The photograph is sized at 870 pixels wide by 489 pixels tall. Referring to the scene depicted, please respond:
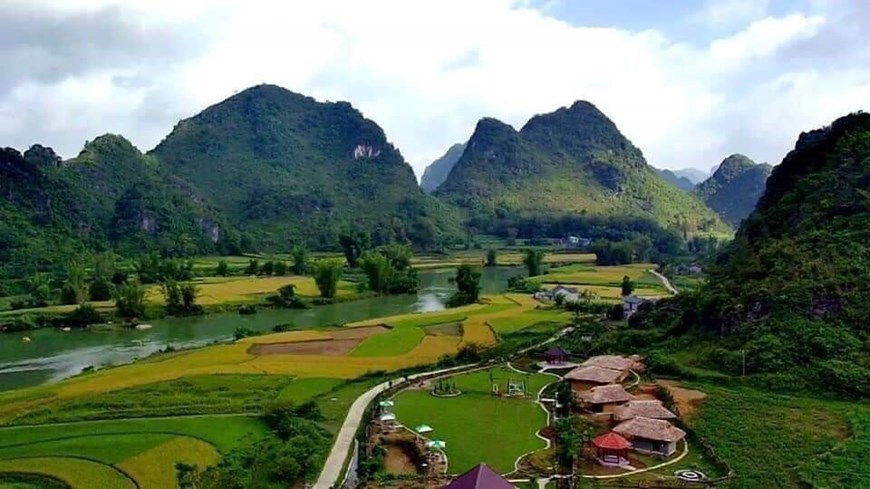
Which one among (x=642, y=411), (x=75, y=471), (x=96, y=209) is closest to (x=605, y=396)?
(x=642, y=411)

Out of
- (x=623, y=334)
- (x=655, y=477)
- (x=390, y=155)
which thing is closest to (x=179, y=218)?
(x=390, y=155)

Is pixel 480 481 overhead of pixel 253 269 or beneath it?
beneath

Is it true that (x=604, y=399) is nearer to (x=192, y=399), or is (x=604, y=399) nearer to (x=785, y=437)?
(x=785, y=437)

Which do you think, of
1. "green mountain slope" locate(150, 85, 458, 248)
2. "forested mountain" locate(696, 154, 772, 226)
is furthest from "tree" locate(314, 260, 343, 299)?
"forested mountain" locate(696, 154, 772, 226)

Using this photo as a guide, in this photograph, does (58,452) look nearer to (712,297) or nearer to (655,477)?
(655,477)

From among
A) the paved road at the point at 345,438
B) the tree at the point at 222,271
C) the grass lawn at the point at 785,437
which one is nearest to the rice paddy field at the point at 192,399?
the paved road at the point at 345,438
